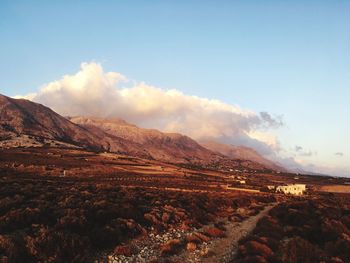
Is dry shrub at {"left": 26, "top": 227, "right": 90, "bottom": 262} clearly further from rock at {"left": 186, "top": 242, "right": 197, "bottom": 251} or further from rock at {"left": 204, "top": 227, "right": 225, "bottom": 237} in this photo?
rock at {"left": 204, "top": 227, "right": 225, "bottom": 237}

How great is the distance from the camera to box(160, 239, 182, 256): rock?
685 inches

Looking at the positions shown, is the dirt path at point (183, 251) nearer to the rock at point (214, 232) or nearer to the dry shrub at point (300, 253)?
the rock at point (214, 232)

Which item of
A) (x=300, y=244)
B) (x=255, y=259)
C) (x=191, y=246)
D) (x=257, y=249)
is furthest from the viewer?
(x=300, y=244)

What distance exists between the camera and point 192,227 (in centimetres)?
2502

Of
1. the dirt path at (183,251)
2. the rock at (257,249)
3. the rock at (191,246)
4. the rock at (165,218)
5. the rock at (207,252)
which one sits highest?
the rock at (257,249)

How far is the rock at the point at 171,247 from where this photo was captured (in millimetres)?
17391

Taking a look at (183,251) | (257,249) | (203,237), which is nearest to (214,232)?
(203,237)

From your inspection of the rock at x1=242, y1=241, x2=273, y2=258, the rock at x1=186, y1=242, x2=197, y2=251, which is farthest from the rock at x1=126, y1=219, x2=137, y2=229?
the rock at x1=242, y1=241, x2=273, y2=258

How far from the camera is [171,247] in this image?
1811 centimetres

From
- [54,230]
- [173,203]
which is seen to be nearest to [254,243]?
[54,230]

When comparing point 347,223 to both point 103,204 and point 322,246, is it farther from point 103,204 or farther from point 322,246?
point 103,204

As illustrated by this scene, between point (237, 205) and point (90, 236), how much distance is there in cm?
2996

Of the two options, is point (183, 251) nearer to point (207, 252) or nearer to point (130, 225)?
point (207, 252)

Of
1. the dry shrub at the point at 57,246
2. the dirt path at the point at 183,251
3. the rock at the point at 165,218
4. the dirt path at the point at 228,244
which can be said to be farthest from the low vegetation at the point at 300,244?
the dry shrub at the point at 57,246
